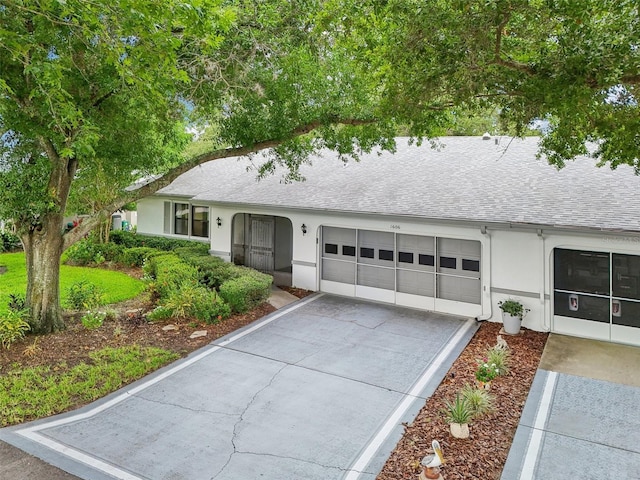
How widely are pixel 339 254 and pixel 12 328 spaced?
8.55 metres

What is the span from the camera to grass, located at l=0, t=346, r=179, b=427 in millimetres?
6910

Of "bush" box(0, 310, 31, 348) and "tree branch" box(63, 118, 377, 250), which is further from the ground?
"tree branch" box(63, 118, 377, 250)

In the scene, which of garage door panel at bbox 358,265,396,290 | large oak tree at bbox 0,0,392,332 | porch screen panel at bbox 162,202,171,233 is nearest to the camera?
large oak tree at bbox 0,0,392,332

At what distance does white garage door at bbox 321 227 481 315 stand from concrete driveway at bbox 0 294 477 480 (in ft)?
4.91

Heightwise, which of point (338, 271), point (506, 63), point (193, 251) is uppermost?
point (506, 63)

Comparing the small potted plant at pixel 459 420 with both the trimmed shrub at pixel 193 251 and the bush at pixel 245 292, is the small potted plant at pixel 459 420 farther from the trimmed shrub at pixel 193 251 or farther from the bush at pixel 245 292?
the trimmed shrub at pixel 193 251

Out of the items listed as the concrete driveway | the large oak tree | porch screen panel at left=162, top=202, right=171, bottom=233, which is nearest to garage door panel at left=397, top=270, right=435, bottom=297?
the concrete driveway

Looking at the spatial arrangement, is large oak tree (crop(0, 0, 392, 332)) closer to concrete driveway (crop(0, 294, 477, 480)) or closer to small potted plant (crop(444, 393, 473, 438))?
concrete driveway (crop(0, 294, 477, 480))

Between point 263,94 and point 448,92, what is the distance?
4.40m

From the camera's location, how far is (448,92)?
7.98 meters

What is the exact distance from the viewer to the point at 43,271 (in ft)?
33.0

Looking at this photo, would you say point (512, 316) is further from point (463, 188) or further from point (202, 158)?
point (202, 158)

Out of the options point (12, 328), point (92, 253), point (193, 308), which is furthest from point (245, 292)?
point (92, 253)

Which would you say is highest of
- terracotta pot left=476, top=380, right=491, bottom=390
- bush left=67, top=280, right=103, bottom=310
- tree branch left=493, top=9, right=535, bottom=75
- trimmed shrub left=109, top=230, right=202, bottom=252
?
tree branch left=493, top=9, right=535, bottom=75
